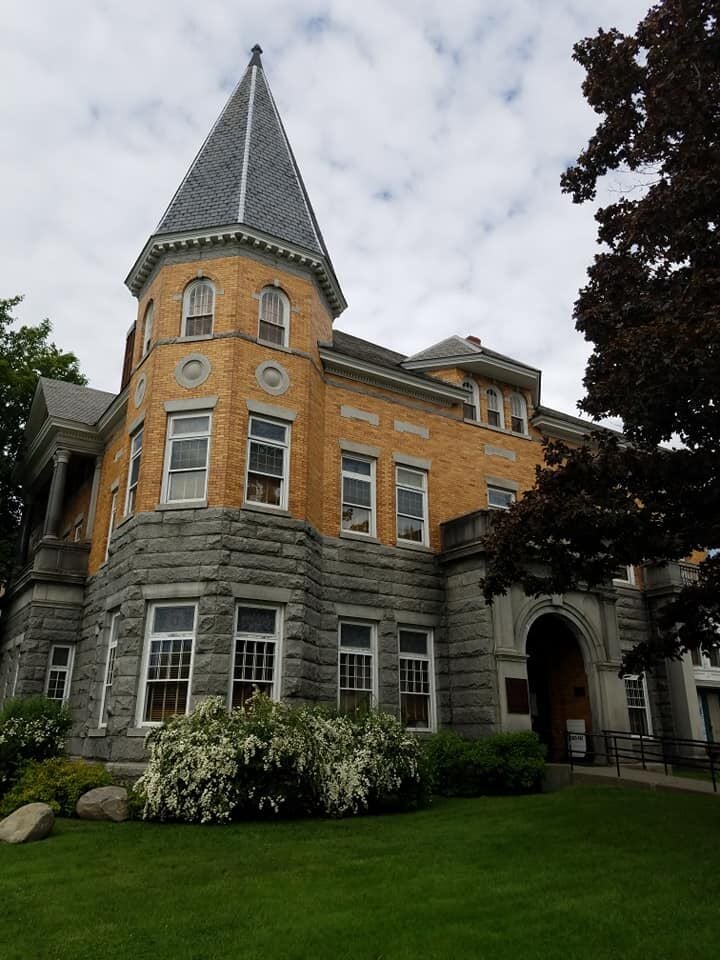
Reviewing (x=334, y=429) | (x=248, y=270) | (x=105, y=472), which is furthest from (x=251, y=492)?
(x=105, y=472)

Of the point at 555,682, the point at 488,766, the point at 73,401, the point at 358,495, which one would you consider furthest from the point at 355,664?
the point at 73,401

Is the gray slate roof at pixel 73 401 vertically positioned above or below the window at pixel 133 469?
above

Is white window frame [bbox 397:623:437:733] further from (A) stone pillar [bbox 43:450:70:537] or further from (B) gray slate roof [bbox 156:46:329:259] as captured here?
(A) stone pillar [bbox 43:450:70:537]

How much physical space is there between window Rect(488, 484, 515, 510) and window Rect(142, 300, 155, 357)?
1053 cm

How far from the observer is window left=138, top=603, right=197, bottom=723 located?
15.4m

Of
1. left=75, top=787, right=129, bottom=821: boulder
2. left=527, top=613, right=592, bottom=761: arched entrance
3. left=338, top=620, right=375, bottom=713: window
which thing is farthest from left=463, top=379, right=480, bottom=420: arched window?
left=75, top=787, right=129, bottom=821: boulder

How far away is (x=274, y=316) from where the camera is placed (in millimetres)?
19016

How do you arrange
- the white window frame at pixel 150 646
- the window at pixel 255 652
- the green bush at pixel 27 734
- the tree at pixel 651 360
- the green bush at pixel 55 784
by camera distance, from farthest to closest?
the window at pixel 255 652 → the white window frame at pixel 150 646 → the green bush at pixel 27 734 → the green bush at pixel 55 784 → the tree at pixel 651 360

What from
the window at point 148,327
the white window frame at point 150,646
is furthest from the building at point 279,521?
the window at point 148,327

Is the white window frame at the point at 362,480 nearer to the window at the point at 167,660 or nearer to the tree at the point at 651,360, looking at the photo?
the window at the point at 167,660

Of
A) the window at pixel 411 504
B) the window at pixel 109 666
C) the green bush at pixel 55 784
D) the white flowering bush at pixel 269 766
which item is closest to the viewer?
the white flowering bush at pixel 269 766

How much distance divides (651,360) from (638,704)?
16.2 meters

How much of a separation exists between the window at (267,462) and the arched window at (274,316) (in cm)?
226

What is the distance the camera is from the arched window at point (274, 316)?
61.5 ft
